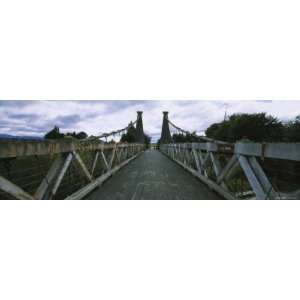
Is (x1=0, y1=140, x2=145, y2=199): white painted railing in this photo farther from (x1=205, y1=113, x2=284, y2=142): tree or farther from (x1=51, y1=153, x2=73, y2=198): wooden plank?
(x1=205, y1=113, x2=284, y2=142): tree

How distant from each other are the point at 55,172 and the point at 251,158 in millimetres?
1699

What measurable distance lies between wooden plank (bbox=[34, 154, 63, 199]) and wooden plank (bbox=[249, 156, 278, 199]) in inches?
66.6

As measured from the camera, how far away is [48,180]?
4.92 feet

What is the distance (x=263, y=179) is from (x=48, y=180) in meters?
1.76

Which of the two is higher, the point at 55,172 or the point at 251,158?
the point at 251,158

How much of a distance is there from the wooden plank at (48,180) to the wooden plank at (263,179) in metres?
1.69

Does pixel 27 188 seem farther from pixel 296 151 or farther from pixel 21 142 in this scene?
pixel 296 151

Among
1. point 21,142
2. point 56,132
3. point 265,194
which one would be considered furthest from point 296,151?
point 56,132

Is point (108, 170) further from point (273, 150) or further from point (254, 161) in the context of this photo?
point (273, 150)

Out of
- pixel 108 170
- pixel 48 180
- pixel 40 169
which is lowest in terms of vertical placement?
pixel 108 170

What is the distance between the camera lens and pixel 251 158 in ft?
4.72

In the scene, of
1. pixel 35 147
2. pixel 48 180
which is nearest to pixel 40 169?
pixel 48 180

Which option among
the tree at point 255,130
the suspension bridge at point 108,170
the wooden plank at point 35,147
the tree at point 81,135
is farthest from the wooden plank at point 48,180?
the tree at point 255,130

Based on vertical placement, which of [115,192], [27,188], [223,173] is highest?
[223,173]
